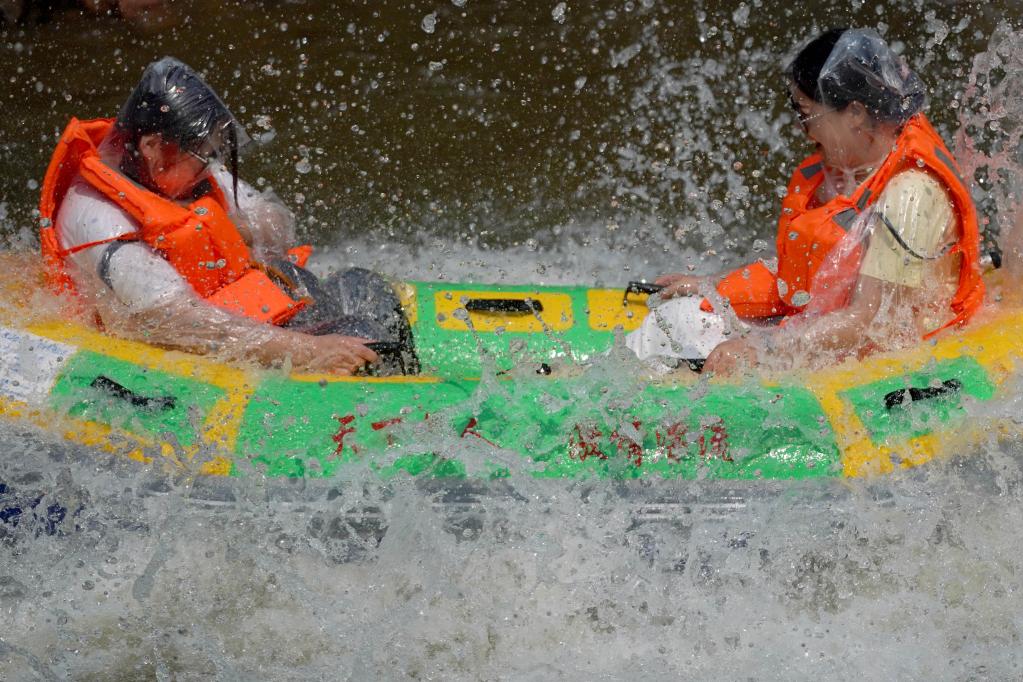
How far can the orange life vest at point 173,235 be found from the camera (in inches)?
138

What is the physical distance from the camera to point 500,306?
4062 mm

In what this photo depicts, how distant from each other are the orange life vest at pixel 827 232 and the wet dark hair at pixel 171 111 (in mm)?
1672

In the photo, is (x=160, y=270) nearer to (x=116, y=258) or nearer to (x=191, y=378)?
(x=116, y=258)

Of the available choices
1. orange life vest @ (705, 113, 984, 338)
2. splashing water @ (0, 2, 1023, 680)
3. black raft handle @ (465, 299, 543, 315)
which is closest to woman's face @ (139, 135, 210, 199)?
splashing water @ (0, 2, 1023, 680)

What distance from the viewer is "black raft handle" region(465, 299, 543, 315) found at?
405 cm

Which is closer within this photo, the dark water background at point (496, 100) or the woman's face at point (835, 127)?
the woman's face at point (835, 127)

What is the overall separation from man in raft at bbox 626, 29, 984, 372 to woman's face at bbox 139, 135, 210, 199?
1453mm

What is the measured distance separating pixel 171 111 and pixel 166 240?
0.36 metres

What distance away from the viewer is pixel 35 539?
326 centimetres

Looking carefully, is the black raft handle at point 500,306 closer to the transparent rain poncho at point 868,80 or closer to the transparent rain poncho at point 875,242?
the transparent rain poncho at point 875,242

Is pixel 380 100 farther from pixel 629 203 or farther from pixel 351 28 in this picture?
pixel 629 203

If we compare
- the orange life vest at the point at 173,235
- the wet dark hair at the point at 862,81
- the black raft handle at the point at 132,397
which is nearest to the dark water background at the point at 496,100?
the orange life vest at the point at 173,235

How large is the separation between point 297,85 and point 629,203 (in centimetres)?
185

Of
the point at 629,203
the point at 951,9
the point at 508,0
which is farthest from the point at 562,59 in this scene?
the point at 951,9
